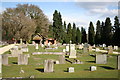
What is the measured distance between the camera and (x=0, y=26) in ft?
196

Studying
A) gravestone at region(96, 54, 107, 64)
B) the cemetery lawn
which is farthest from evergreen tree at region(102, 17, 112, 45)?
the cemetery lawn

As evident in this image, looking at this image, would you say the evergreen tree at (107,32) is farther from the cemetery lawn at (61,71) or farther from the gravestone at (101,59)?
the cemetery lawn at (61,71)

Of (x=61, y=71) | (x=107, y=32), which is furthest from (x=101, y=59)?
(x=107, y=32)

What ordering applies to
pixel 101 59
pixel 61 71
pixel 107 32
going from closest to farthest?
pixel 61 71 < pixel 101 59 < pixel 107 32

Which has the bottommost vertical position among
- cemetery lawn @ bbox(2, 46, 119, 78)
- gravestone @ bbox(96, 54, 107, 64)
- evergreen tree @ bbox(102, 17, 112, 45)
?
cemetery lawn @ bbox(2, 46, 119, 78)

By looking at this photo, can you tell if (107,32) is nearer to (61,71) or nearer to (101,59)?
(101,59)

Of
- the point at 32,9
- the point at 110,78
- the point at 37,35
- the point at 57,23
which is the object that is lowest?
the point at 110,78

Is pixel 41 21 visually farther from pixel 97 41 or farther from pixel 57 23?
pixel 97 41

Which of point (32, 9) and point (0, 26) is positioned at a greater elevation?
point (32, 9)

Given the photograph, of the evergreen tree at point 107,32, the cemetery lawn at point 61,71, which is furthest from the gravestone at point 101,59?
the evergreen tree at point 107,32

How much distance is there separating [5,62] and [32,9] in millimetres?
49163

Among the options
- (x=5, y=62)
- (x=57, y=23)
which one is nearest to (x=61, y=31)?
(x=57, y=23)

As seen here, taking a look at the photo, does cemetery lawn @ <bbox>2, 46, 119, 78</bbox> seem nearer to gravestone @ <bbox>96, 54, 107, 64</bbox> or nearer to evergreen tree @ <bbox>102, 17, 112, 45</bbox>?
gravestone @ <bbox>96, 54, 107, 64</bbox>

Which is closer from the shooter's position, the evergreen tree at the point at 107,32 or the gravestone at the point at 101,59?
the gravestone at the point at 101,59
